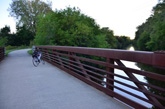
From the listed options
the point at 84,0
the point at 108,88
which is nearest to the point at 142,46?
the point at 84,0

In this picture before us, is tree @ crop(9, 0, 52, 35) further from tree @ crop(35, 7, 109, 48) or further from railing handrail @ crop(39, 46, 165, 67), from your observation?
railing handrail @ crop(39, 46, 165, 67)

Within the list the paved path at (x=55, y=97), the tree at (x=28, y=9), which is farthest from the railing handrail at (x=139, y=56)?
the tree at (x=28, y=9)

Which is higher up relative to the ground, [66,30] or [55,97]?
[66,30]

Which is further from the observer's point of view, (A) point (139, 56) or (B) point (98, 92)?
(B) point (98, 92)

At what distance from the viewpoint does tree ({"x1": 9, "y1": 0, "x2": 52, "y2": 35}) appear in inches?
1340

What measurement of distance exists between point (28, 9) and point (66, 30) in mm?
16122

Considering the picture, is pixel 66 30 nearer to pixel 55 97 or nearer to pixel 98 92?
pixel 98 92

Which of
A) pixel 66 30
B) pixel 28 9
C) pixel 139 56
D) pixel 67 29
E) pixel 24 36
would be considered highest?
pixel 28 9

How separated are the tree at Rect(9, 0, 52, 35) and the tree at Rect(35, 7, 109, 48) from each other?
11.9 meters

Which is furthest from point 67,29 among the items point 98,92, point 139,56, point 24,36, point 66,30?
point 24,36

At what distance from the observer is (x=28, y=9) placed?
114ft

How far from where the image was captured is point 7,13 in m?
38.7

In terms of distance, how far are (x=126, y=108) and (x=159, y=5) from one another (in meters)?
30.9

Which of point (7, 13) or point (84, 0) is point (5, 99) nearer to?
point (84, 0)
